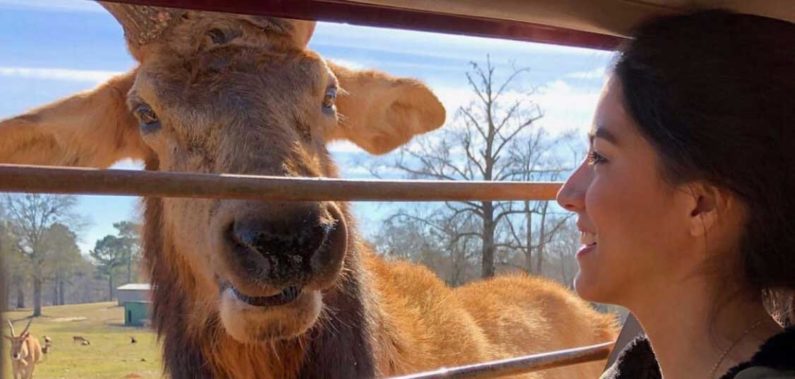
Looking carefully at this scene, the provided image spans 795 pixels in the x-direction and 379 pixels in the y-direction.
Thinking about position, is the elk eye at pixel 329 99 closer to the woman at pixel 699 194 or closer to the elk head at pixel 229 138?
the elk head at pixel 229 138

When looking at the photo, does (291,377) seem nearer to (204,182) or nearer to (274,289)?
(274,289)

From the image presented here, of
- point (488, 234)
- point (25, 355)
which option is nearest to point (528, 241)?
point (488, 234)

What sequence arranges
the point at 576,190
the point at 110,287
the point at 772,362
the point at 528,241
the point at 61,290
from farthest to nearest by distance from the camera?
the point at 110,287
the point at 61,290
the point at 528,241
the point at 576,190
the point at 772,362

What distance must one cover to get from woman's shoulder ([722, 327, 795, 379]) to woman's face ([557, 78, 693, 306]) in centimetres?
23

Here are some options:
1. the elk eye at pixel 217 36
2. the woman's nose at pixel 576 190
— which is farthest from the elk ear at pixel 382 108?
the woman's nose at pixel 576 190

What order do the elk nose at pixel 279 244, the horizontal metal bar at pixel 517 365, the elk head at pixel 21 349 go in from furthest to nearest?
1. the elk head at pixel 21 349
2. the horizontal metal bar at pixel 517 365
3. the elk nose at pixel 279 244

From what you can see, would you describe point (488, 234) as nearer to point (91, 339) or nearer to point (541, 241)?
point (541, 241)

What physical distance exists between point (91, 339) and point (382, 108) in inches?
522

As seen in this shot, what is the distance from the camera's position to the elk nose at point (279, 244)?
250 cm

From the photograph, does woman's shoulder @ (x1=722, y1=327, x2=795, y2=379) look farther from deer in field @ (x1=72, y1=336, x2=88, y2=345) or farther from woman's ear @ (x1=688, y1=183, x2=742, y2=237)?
deer in field @ (x1=72, y1=336, x2=88, y2=345)

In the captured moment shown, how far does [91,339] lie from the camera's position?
15734mm

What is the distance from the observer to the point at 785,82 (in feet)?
5.43

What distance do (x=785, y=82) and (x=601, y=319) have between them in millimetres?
4789

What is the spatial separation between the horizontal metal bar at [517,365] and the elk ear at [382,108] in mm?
1506
